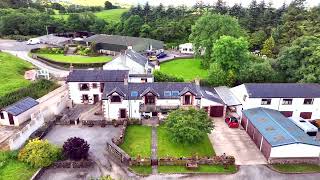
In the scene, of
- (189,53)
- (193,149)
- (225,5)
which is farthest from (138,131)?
(225,5)

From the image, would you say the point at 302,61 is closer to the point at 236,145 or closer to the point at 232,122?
the point at 232,122

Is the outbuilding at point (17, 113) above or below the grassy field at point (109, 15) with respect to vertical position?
below

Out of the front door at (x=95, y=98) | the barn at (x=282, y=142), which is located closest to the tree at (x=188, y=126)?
the barn at (x=282, y=142)

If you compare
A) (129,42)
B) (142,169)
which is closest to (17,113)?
(142,169)

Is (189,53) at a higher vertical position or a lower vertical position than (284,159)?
higher

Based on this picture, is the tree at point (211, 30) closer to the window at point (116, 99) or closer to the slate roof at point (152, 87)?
the slate roof at point (152, 87)

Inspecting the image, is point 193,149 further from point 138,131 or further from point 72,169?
point 72,169

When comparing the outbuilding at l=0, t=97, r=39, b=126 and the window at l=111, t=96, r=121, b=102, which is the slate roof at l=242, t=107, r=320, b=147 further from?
the outbuilding at l=0, t=97, r=39, b=126
